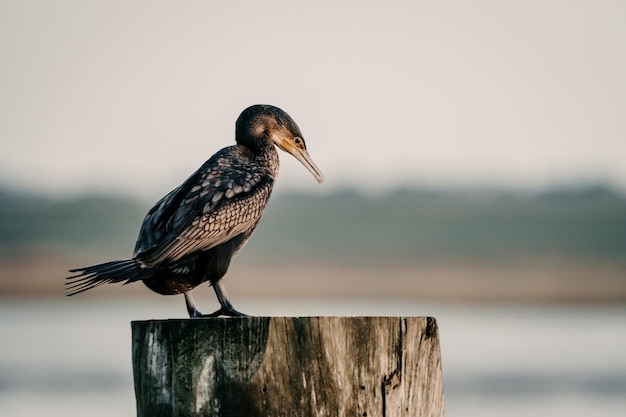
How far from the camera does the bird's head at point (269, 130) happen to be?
704 centimetres

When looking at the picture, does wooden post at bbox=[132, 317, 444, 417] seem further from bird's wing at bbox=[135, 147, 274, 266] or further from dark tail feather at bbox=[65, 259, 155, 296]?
bird's wing at bbox=[135, 147, 274, 266]

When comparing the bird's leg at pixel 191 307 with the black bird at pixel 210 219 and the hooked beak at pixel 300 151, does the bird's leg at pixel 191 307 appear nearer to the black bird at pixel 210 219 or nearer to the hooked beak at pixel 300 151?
the black bird at pixel 210 219

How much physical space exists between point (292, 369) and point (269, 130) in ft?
8.62

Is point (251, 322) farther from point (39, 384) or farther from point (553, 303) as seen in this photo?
point (553, 303)

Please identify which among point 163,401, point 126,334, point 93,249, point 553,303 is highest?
point 93,249

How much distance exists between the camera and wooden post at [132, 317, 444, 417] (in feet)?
15.2

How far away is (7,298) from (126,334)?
11.4 metres

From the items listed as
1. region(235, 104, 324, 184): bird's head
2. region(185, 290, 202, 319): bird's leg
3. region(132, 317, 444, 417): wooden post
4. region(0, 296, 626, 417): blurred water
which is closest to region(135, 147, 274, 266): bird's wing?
region(235, 104, 324, 184): bird's head

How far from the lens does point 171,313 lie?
2202 centimetres

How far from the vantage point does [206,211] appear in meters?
6.43

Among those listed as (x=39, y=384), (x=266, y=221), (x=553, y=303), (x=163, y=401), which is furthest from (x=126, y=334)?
(x=266, y=221)

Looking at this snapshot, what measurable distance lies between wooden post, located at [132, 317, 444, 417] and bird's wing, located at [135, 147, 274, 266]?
1495 mm

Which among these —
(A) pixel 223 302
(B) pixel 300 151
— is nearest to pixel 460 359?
(B) pixel 300 151

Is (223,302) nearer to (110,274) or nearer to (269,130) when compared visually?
(110,274)
